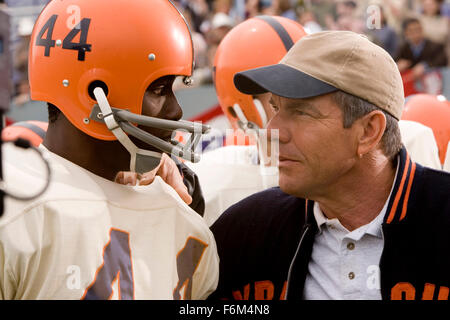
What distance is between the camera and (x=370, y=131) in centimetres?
188

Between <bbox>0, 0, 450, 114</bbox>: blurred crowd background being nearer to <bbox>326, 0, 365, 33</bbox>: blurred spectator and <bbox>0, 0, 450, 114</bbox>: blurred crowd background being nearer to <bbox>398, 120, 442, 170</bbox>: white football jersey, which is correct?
<bbox>326, 0, 365, 33</bbox>: blurred spectator

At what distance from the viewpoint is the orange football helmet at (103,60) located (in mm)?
1785

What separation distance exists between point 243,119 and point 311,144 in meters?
1.10

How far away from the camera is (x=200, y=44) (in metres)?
6.70

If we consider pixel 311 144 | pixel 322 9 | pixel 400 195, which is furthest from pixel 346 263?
pixel 322 9

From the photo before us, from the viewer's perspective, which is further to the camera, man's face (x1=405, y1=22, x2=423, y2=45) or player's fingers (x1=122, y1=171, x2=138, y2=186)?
man's face (x1=405, y1=22, x2=423, y2=45)

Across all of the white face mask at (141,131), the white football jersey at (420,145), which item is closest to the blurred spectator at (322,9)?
the white football jersey at (420,145)

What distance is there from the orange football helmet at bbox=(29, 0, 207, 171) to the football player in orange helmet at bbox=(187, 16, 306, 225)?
861 mm

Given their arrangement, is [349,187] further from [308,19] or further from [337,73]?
[308,19]

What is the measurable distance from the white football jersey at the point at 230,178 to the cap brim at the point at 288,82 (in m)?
0.83

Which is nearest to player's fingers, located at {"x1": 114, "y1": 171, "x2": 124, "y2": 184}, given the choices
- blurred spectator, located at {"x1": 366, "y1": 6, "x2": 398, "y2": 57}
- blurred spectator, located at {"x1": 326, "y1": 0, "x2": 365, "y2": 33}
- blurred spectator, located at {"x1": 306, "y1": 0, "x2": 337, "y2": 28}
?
blurred spectator, located at {"x1": 366, "y1": 6, "x2": 398, "y2": 57}

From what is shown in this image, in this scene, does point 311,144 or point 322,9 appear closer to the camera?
point 311,144

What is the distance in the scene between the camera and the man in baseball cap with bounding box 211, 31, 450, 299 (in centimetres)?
180
